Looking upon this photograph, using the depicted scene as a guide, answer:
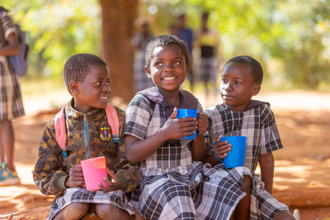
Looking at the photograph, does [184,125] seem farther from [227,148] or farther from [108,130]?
[108,130]

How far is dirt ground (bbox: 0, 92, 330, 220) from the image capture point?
297 cm

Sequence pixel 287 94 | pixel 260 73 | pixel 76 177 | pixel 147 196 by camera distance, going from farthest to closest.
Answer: pixel 287 94
pixel 260 73
pixel 147 196
pixel 76 177

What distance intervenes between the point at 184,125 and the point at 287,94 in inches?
442

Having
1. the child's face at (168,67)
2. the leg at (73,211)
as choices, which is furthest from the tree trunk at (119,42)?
the leg at (73,211)

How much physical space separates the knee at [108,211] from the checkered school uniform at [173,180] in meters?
0.20

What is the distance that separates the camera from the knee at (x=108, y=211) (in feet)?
6.72

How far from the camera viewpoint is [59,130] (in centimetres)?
226

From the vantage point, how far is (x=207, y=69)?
8.50 metres

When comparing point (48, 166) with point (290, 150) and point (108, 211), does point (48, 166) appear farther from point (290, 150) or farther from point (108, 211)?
A: point (290, 150)

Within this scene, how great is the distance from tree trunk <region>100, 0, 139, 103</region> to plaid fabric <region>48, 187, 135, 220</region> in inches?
217

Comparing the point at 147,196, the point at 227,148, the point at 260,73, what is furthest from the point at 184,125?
the point at 260,73

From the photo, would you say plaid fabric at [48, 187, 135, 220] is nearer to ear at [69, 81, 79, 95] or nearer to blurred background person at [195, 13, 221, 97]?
ear at [69, 81, 79, 95]

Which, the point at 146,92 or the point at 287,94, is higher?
the point at 146,92

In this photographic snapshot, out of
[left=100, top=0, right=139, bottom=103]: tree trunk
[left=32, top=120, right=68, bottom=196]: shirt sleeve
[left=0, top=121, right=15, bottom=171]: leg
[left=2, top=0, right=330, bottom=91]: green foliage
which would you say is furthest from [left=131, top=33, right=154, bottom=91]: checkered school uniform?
[left=32, top=120, right=68, bottom=196]: shirt sleeve
